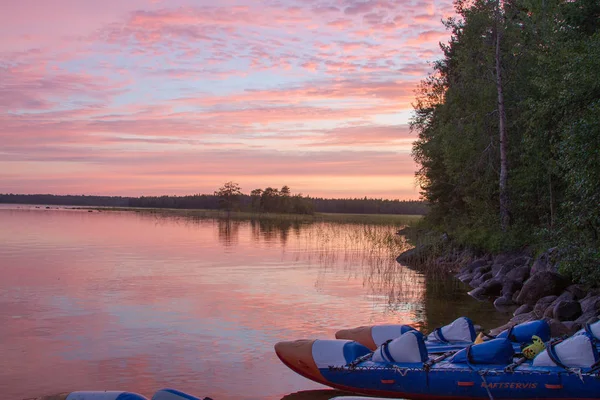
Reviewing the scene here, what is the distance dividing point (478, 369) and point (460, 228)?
73.4ft

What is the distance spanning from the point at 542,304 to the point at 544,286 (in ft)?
3.75

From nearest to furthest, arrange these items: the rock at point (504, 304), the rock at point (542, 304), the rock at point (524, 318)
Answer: the rock at point (524, 318)
the rock at point (542, 304)
the rock at point (504, 304)

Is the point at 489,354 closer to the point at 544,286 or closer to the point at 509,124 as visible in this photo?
the point at 544,286

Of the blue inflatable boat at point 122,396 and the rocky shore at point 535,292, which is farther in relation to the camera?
the rocky shore at point 535,292

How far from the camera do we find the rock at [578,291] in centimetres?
1712

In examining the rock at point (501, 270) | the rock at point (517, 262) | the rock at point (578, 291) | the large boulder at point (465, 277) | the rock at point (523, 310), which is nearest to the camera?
the rock at point (578, 291)

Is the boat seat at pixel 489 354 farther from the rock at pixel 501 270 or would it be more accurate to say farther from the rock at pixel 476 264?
the rock at pixel 476 264

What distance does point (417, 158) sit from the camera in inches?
1604

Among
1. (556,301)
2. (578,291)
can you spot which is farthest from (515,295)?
(556,301)

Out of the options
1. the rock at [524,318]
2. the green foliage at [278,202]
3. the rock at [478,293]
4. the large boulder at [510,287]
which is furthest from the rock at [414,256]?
the green foliage at [278,202]

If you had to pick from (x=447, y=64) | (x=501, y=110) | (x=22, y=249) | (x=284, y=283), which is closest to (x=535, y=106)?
(x=501, y=110)

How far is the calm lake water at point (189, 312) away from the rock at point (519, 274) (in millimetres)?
1874

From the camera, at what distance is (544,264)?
20.5 m

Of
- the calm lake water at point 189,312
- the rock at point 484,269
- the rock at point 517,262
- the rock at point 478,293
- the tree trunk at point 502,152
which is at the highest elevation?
the tree trunk at point 502,152
